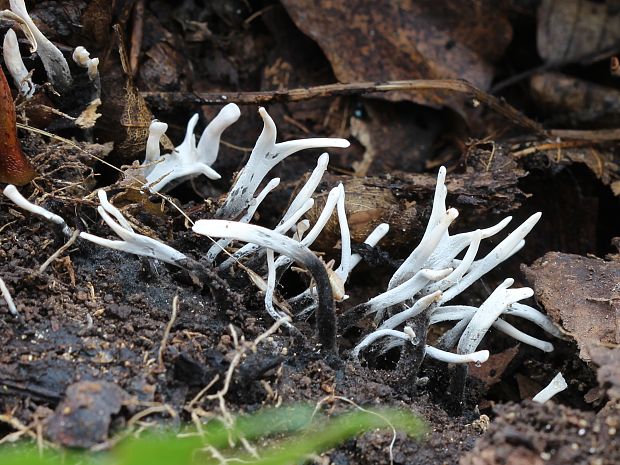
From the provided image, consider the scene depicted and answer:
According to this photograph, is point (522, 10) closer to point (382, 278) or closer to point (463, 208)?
point (463, 208)

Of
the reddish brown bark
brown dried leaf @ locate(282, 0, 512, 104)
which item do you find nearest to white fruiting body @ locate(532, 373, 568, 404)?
brown dried leaf @ locate(282, 0, 512, 104)

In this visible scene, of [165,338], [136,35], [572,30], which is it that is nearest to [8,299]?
[165,338]

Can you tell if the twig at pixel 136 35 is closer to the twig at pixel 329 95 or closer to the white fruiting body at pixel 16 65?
the twig at pixel 329 95

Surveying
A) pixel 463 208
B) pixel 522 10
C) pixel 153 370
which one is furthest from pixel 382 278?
pixel 522 10

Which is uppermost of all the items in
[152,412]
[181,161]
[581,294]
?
[181,161]

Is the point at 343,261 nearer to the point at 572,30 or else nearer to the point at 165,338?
the point at 165,338

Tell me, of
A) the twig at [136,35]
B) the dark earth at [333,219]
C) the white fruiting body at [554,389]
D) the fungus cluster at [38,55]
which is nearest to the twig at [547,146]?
the dark earth at [333,219]
